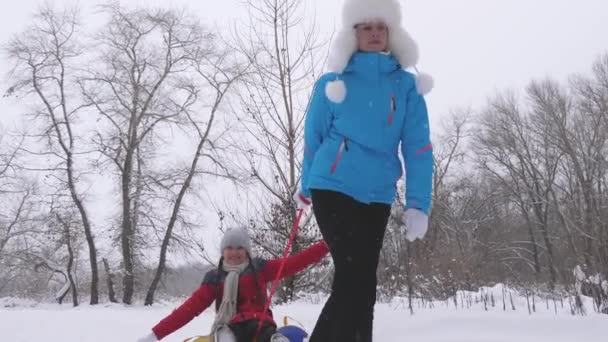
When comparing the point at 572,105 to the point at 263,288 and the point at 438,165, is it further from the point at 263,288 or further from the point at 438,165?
the point at 263,288

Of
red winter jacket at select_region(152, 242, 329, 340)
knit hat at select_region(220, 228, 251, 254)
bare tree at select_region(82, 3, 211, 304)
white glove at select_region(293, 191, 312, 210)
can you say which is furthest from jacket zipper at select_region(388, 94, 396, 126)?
bare tree at select_region(82, 3, 211, 304)

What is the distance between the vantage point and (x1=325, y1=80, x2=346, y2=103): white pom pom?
2.10 metres

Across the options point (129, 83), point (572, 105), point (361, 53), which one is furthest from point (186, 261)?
point (572, 105)

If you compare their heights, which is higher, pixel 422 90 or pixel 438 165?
pixel 438 165

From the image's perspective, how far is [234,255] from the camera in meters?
3.16

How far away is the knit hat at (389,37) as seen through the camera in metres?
2.23

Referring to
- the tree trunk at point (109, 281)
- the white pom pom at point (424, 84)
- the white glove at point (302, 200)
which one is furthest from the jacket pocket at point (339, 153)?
the tree trunk at point (109, 281)

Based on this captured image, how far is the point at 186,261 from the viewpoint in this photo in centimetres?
1705

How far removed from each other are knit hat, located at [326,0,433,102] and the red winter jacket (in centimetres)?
98

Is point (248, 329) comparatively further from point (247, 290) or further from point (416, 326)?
point (416, 326)

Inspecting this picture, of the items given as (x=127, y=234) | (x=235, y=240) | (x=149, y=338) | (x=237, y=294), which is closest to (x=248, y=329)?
(x=237, y=294)

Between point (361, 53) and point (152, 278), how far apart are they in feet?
55.9

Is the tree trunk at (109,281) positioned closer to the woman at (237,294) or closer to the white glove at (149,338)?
the woman at (237,294)

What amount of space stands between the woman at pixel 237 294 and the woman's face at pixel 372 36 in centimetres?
103
